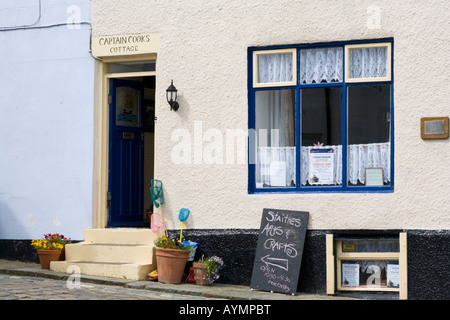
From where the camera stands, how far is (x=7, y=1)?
1245cm

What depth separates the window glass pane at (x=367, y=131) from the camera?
34.2 feet

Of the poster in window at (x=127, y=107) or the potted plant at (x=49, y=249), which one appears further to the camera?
the poster in window at (x=127, y=107)

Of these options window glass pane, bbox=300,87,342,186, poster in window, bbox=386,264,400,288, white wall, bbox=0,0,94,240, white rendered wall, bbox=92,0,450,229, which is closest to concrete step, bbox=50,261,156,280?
white wall, bbox=0,0,94,240

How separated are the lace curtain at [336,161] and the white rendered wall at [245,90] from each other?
0.26 m

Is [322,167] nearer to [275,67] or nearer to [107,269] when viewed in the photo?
[275,67]

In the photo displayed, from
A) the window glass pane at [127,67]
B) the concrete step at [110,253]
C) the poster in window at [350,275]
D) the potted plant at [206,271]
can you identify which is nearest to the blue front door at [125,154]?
the window glass pane at [127,67]

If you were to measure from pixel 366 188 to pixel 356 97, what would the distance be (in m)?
1.30

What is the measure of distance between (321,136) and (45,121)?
4.53 meters

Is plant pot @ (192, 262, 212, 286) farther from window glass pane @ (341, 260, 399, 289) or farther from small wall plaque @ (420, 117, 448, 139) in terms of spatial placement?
small wall plaque @ (420, 117, 448, 139)

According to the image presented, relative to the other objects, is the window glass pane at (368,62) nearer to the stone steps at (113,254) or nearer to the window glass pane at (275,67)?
the window glass pane at (275,67)

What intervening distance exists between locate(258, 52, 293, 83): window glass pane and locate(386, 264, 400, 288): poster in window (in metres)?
3.05

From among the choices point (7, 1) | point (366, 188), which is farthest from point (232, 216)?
point (7, 1)
